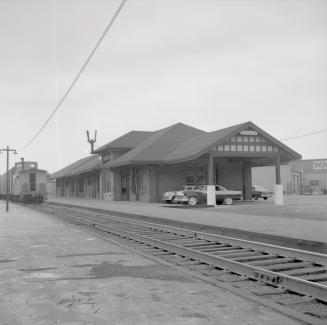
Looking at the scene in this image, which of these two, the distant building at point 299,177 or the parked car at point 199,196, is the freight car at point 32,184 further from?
the distant building at point 299,177

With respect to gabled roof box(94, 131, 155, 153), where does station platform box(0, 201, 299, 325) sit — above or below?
below

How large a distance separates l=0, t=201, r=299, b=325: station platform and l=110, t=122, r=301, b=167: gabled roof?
19.8 meters

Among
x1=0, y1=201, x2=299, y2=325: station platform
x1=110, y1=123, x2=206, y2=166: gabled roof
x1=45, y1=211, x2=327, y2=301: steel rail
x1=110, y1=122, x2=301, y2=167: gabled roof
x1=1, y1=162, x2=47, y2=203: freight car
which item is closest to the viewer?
x1=0, y1=201, x2=299, y2=325: station platform

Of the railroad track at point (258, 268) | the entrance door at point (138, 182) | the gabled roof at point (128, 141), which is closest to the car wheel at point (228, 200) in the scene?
the entrance door at point (138, 182)

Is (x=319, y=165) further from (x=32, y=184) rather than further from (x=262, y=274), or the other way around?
(x=262, y=274)

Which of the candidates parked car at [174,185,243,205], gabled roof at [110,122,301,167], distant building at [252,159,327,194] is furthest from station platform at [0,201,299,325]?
distant building at [252,159,327,194]

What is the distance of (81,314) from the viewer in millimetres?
5242

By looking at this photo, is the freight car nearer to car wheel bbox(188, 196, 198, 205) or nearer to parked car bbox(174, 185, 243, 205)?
parked car bbox(174, 185, 243, 205)

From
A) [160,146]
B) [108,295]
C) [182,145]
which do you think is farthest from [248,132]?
[108,295]

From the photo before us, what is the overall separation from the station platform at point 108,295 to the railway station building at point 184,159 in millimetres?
19840

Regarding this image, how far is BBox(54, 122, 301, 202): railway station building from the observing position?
97.3ft

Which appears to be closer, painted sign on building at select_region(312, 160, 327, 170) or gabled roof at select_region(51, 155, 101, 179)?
gabled roof at select_region(51, 155, 101, 179)

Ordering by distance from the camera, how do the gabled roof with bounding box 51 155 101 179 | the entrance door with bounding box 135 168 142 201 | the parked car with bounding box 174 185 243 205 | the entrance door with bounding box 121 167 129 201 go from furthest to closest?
the gabled roof with bounding box 51 155 101 179
the entrance door with bounding box 121 167 129 201
the entrance door with bounding box 135 168 142 201
the parked car with bounding box 174 185 243 205

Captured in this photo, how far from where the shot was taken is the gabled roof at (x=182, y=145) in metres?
29.2
